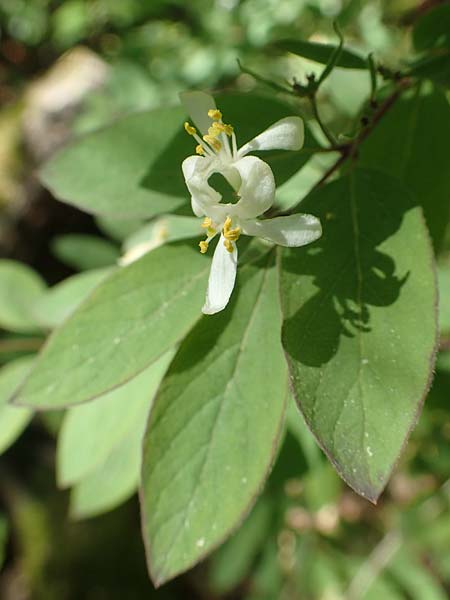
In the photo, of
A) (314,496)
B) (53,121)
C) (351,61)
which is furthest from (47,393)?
(53,121)

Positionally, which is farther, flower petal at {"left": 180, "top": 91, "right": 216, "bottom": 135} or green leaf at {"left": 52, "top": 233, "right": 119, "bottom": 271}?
green leaf at {"left": 52, "top": 233, "right": 119, "bottom": 271}

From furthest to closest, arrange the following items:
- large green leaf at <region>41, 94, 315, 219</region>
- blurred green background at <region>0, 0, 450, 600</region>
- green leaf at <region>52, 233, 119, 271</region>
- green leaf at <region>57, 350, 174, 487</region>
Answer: blurred green background at <region>0, 0, 450, 600</region> < green leaf at <region>52, 233, 119, 271</region> < green leaf at <region>57, 350, 174, 487</region> < large green leaf at <region>41, 94, 315, 219</region>

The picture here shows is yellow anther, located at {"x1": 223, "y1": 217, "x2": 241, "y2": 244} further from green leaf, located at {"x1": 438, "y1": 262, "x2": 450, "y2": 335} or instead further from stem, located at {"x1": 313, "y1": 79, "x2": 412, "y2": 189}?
green leaf, located at {"x1": 438, "y1": 262, "x2": 450, "y2": 335}

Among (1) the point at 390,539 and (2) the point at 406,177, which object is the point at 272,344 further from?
(1) the point at 390,539

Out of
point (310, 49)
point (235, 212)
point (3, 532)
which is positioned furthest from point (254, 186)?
point (3, 532)

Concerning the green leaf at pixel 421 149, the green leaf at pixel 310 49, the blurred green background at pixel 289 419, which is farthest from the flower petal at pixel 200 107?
the blurred green background at pixel 289 419

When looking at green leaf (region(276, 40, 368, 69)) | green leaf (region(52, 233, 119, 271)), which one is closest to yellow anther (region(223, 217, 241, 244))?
green leaf (region(276, 40, 368, 69))

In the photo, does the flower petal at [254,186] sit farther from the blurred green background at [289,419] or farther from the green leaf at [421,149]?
the blurred green background at [289,419]
